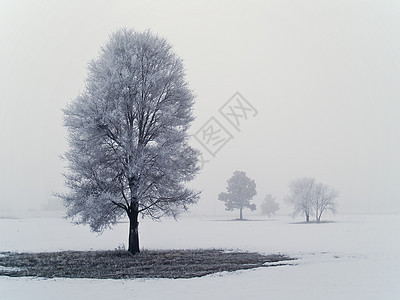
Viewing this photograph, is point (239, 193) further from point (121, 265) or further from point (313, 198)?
point (121, 265)

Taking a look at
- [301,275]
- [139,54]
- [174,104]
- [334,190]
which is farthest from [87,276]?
[334,190]

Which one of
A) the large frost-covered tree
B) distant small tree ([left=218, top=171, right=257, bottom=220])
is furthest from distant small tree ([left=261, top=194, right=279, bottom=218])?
the large frost-covered tree

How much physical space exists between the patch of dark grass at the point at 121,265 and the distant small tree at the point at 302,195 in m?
66.0

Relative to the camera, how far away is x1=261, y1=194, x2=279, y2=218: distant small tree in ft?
444

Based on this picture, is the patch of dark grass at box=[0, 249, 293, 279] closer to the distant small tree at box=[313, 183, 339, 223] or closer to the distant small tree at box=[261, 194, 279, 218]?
the distant small tree at box=[313, 183, 339, 223]

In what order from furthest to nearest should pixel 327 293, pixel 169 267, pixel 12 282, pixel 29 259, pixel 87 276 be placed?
pixel 29 259, pixel 169 267, pixel 87 276, pixel 12 282, pixel 327 293

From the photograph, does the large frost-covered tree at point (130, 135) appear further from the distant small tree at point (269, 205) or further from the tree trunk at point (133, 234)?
the distant small tree at point (269, 205)

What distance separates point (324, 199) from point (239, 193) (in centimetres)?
2320

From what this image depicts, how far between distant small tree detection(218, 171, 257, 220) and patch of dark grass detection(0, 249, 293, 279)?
76.6 m

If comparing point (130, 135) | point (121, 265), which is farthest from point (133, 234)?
point (130, 135)

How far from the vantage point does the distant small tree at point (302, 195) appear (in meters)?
84.9

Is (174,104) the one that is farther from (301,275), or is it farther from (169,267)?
(301,275)

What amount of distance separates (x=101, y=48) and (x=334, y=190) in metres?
79.4

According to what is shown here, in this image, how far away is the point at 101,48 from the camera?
22.5 m
